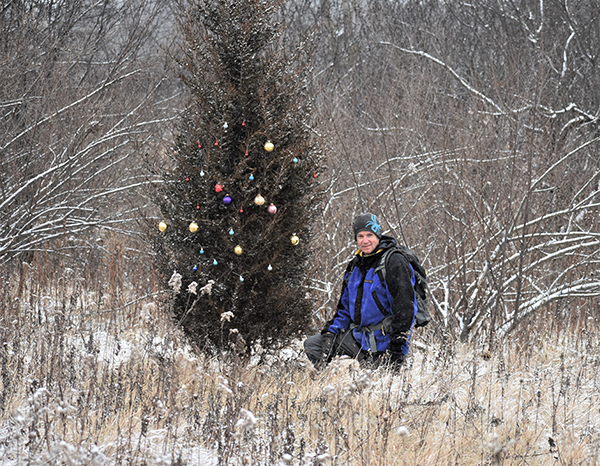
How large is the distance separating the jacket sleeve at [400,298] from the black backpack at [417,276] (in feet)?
0.15

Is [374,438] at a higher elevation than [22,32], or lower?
lower

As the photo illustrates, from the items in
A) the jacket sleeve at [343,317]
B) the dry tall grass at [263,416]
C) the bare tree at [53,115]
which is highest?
the bare tree at [53,115]

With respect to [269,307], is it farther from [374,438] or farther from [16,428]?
[16,428]

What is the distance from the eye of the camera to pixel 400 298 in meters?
4.20

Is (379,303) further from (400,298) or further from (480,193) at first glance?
(480,193)

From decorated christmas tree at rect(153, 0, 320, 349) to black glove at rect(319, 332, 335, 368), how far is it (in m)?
0.23

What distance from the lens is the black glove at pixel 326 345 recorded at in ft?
14.9

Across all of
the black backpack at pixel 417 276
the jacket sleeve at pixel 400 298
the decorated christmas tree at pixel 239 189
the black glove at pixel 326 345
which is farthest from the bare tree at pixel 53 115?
the jacket sleeve at pixel 400 298

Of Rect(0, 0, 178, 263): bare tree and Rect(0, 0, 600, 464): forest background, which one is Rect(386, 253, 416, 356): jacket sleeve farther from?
Rect(0, 0, 178, 263): bare tree

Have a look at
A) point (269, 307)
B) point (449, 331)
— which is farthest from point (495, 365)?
point (269, 307)

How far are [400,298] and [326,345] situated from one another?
77 cm

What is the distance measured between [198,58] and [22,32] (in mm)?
3464

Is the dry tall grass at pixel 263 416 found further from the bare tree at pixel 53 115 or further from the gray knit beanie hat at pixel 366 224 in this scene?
the bare tree at pixel 53 115

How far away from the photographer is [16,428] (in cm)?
306
